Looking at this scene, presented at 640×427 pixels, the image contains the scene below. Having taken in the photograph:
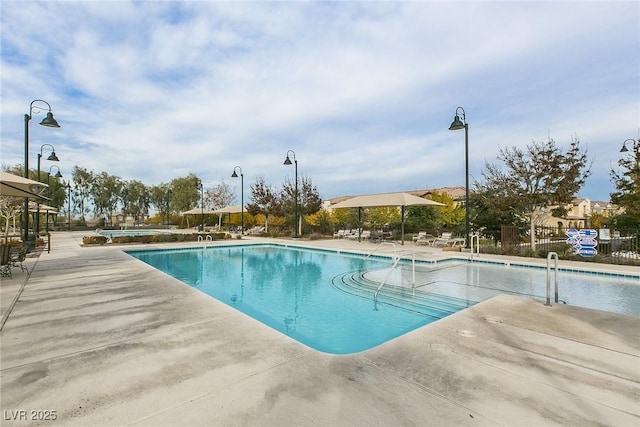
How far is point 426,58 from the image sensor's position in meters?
11.4

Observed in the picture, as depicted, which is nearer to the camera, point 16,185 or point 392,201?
point 16,185

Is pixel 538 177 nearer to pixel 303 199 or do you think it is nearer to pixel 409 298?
pixel 409 298

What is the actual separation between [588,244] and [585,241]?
0.15 meters

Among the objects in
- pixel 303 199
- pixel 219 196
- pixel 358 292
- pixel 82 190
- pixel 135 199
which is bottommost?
pixel 358 292

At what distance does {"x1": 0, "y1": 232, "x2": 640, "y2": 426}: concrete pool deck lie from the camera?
2.14 m

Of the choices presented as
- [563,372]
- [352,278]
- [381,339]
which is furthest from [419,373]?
[352,278]

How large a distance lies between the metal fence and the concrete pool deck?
7.15 m

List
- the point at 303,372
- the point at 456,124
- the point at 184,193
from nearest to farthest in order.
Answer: the point at 303,372 < the point at 456,124 < the point at 184,193

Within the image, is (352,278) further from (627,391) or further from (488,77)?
(488,77)

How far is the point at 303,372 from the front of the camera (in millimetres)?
2746

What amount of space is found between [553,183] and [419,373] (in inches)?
478

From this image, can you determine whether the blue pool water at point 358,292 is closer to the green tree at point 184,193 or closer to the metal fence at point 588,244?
the metal fence at point 588,244

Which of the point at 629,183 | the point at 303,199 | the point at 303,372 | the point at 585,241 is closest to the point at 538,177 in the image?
the point at 585,241

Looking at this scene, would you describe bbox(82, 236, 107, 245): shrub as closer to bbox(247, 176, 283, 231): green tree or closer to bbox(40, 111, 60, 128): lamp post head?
bbox(40, 111, 60, 128): lamp post head
